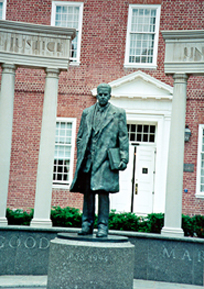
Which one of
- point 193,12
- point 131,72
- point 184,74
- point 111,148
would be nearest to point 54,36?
point 184,74

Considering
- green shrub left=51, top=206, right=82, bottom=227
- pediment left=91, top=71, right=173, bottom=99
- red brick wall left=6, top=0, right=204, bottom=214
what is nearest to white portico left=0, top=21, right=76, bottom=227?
green shrub left=51, top=206, right=82, bottom=227

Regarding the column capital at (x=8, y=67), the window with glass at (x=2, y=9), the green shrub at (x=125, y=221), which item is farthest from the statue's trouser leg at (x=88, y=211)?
the window with glass at (x=2, y=9)

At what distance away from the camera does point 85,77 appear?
701 inches

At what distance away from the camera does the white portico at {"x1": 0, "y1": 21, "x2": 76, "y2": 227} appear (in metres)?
11.4

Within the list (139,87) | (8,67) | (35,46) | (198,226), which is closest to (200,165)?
(139,87)

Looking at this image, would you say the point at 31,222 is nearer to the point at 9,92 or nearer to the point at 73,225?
the point at 73,225

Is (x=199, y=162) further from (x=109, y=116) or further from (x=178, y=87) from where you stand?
(x=109, y=116)

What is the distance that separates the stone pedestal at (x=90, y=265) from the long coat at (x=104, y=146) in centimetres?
86

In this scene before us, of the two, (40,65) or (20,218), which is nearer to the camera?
(40,65)

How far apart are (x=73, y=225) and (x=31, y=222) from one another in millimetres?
1069

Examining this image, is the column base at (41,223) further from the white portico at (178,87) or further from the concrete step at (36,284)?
the white portico at (178,87)

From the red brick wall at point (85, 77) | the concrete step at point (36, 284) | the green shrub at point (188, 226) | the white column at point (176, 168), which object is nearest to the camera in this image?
the concrete step at point (36, 284)

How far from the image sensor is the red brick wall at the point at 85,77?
17.5 meters

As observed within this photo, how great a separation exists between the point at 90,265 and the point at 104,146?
176 centimetres
